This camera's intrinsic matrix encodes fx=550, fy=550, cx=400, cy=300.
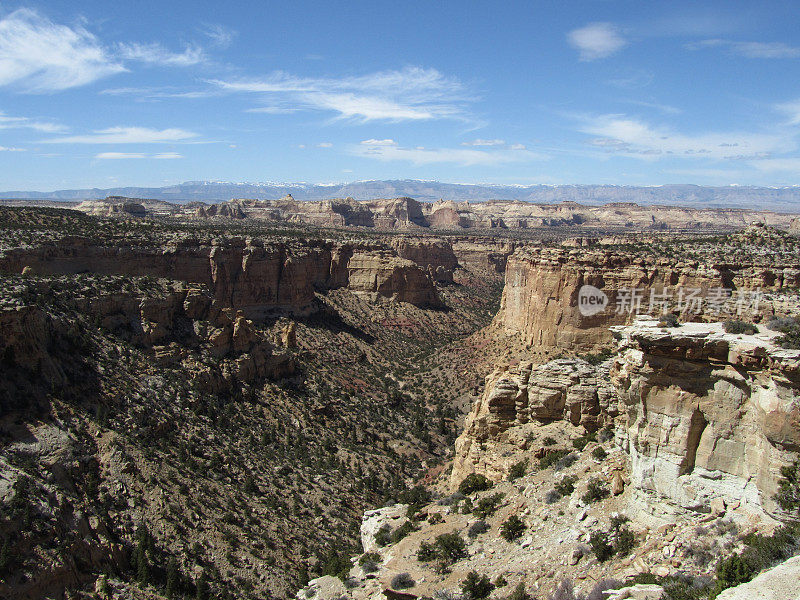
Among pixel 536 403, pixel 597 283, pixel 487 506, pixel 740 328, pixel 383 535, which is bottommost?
pixel 383 535

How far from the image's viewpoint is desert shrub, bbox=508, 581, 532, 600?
14212 millimetres

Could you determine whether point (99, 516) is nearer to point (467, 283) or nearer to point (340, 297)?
point (340, 297)

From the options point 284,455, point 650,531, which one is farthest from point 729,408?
A: point 284,455

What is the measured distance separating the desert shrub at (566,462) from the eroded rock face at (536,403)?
2.07 metres

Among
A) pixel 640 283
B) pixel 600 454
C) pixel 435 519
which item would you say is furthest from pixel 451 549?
pixel 640 283

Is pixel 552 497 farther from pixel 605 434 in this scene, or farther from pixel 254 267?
pixel 254 267

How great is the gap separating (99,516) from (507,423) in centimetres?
1680

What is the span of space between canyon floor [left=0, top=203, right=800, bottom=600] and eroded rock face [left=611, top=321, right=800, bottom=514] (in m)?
0.05

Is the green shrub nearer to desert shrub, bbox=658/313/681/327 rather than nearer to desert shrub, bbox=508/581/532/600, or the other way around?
desert shrub, bbox=508/581/532/600

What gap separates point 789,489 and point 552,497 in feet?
24.8

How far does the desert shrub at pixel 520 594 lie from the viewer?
14.2 m

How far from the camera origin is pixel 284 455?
3288 cm

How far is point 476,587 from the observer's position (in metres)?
15.8

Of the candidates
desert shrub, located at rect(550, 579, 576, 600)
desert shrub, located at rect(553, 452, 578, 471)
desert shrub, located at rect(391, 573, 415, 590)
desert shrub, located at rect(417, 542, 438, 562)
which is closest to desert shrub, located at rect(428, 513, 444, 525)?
desert shrub, located at rect(417, 542, 438, 562)
